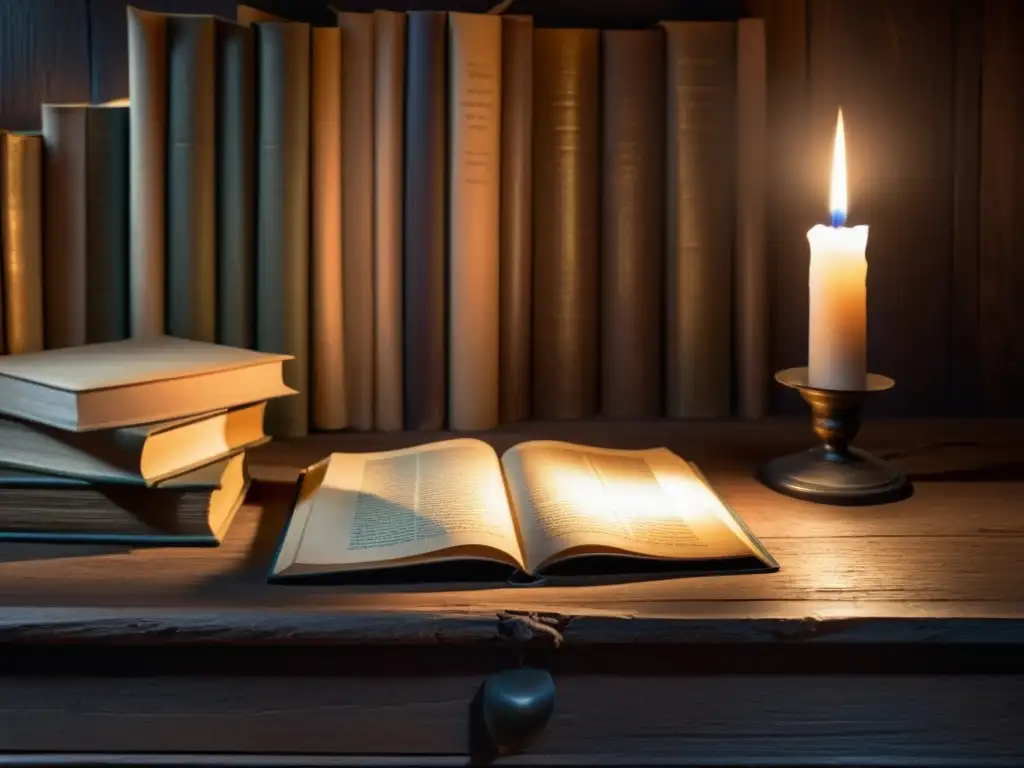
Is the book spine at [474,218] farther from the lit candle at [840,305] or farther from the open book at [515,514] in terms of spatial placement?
the lit candle at [840,305]

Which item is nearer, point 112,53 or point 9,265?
point 9,265

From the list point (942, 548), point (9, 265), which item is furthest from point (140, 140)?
point (942, 548)

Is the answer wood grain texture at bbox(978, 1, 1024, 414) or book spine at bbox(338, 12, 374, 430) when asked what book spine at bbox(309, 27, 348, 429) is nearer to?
book spine at bbox(338, 12, 374, 430)

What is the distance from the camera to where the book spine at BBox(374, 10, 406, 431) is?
1.03 meters

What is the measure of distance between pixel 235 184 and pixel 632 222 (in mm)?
346

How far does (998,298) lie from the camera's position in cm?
115

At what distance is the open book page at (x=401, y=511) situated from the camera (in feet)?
2.32

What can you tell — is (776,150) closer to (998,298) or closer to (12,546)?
(998,298)

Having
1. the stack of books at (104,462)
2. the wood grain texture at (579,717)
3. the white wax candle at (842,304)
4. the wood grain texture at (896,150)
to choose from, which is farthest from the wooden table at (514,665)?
the wood grain texture at (896,150)

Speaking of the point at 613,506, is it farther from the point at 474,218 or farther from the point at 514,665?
the point at 474,218

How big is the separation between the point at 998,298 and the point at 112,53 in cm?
86

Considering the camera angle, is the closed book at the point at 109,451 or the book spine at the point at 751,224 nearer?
the closed book at the point at 109,451

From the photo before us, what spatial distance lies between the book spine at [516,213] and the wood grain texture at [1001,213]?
429mm

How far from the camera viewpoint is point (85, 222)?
3.39 feet
